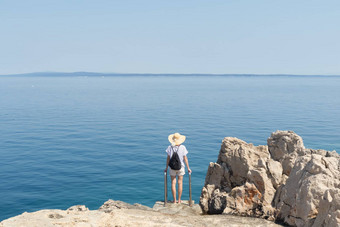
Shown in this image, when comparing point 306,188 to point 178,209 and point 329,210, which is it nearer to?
point 329,210

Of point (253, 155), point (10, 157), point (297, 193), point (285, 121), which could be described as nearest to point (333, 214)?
point (297, 193)

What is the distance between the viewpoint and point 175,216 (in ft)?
39.9

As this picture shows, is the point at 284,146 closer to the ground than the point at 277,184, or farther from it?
farther from it

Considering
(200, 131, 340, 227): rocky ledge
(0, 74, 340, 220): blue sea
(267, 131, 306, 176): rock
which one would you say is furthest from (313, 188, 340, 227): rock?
(0, 74, 340, 220): blue sea

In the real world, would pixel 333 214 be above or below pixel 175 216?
above

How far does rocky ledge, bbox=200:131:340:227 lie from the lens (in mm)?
10727

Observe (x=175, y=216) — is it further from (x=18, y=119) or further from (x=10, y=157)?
(x=18, y=119)

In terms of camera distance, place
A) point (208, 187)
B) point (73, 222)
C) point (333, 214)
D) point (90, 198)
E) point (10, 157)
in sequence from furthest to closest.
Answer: point (10, 157) < point (90, 198) < point (208, 187) < point (73, 222) < point (333, 214)

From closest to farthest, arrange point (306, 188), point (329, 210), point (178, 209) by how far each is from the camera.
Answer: point (329, 210)
point (306, 188)
point (178, 209)

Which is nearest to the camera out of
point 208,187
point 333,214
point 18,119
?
point 333,214

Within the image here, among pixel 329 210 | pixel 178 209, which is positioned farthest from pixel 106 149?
pixel 329 210

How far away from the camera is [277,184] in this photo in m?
13.4

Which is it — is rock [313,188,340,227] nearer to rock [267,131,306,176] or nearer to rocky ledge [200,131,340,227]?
rocky ledge [200,131,340,227]

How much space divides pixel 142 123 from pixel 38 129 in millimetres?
12230
